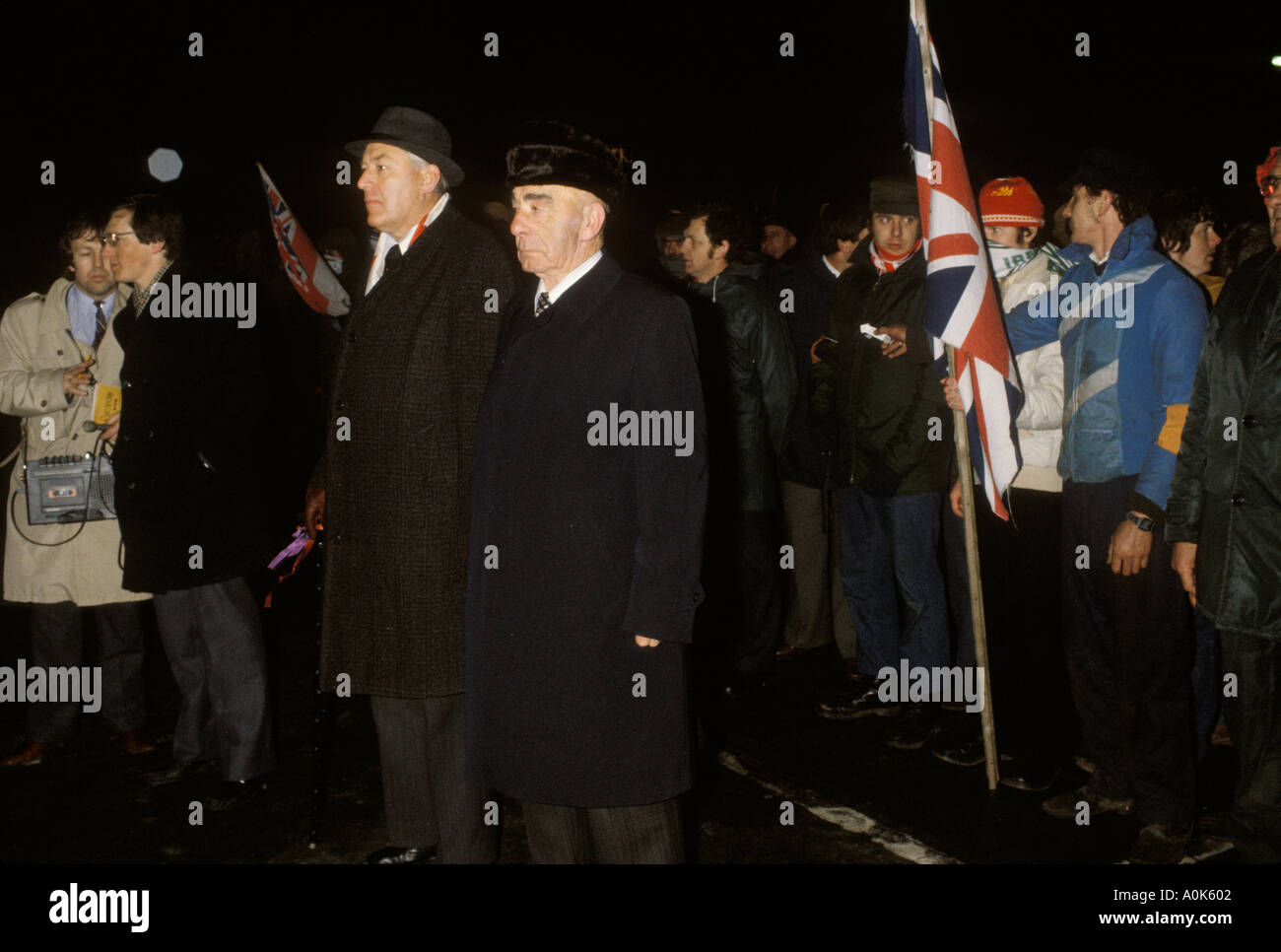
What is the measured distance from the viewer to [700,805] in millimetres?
4121

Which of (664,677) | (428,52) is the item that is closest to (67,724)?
(664,677)

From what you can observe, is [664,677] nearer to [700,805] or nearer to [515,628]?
[515,628]

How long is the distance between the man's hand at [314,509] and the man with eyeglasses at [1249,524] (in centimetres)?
292

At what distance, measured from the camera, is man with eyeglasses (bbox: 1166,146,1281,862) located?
296cm

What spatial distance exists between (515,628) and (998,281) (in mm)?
2824

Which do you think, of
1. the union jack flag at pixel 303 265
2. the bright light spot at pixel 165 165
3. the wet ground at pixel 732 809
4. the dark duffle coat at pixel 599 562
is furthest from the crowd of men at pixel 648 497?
the bright light spot at pixel 165 165

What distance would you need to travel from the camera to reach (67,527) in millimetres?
4711

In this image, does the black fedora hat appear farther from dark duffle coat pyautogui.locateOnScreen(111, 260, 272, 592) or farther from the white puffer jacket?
the white puffer jacket

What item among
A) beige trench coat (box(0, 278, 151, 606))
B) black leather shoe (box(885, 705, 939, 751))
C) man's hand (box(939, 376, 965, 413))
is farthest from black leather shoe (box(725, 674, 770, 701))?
Result: beige trench coat (box(0, 278, 151, 606))

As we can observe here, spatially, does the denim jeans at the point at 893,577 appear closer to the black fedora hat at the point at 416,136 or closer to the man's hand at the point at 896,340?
the man's hand at the point at 896,340

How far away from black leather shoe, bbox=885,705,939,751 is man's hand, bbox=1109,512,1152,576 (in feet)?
4.59

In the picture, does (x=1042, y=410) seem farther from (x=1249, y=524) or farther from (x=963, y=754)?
(x=963, y=754)

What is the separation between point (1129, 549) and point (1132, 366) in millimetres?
640

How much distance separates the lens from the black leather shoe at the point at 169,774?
14.6 feet
